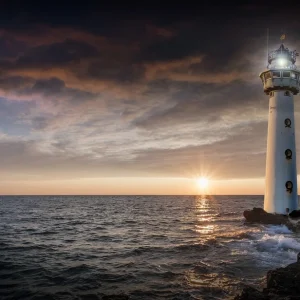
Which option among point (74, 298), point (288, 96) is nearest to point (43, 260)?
point (74, 298)

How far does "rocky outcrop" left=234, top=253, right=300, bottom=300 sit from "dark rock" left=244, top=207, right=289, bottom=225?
18346 mm

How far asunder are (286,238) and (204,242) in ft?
22.6

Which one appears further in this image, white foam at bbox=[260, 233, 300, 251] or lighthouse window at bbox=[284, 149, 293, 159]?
lighthouse window at bbox=[284, 149, 293, 159]

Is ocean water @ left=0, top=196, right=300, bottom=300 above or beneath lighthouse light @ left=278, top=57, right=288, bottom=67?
beneath

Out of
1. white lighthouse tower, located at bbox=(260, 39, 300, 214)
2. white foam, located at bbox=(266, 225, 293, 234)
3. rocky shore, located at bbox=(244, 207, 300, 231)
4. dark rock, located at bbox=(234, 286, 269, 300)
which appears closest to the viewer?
dark rock, located at bbox=(234, 286, 269, 300)

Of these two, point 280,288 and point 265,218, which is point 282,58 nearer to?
point 265,218

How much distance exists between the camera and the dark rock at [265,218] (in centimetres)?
3189

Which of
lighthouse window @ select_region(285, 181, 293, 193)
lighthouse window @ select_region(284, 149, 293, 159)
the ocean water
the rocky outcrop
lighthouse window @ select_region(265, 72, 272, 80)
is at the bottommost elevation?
the ocean water

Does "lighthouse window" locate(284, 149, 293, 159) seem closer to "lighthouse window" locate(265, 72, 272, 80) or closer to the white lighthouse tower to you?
the white lighthouse tower

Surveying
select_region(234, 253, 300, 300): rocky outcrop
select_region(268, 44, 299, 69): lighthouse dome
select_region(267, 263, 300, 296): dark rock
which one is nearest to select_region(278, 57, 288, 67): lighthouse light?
select_region(268, 44, 299, 69): lighthouse dome

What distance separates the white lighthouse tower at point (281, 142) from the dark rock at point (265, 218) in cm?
54

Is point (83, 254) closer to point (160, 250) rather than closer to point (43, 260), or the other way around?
point (43, 260)

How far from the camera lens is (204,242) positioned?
2788 cm

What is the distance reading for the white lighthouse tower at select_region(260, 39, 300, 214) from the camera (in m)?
31.8
